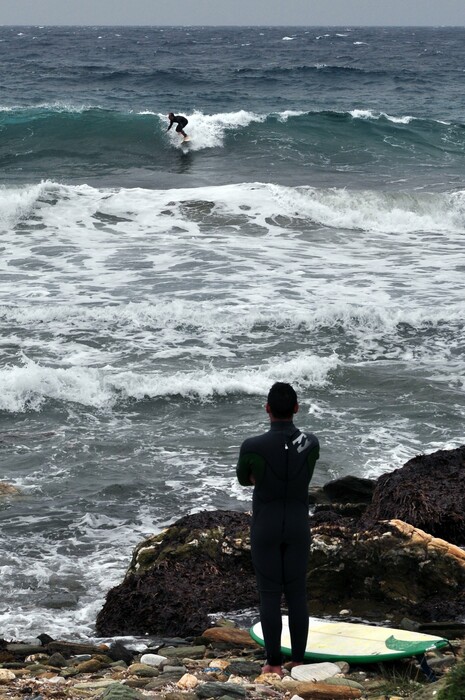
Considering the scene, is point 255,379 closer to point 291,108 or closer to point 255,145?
point 255,145

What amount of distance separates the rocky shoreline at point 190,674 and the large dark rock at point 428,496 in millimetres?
1740

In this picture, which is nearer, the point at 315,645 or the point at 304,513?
the point at 304,513

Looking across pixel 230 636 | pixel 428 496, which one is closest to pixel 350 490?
pixel 428 496

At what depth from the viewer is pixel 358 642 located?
18.8 ft

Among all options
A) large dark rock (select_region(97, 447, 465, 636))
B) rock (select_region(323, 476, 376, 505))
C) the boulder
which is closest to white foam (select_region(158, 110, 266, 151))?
rock (select_region(323, 476, 376, 505))

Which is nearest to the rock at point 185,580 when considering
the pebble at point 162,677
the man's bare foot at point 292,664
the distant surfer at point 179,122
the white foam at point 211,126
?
the pebble at point 162,677

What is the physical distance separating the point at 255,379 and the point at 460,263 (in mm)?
8461

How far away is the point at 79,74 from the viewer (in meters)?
55.1

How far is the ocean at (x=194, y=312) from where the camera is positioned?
29.9 feet

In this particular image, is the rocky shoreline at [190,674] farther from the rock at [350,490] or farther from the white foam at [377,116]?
the white foam at [377,116]

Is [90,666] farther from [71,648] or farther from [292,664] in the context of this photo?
[292,664]

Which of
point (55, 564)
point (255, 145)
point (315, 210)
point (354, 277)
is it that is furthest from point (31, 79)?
point (55, 564)

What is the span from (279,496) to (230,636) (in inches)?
60.7

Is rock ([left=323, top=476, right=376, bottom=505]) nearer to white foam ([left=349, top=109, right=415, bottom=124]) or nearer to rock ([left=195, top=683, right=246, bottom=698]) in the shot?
rock ([left=195, top=683, right=246, bottom=698])
